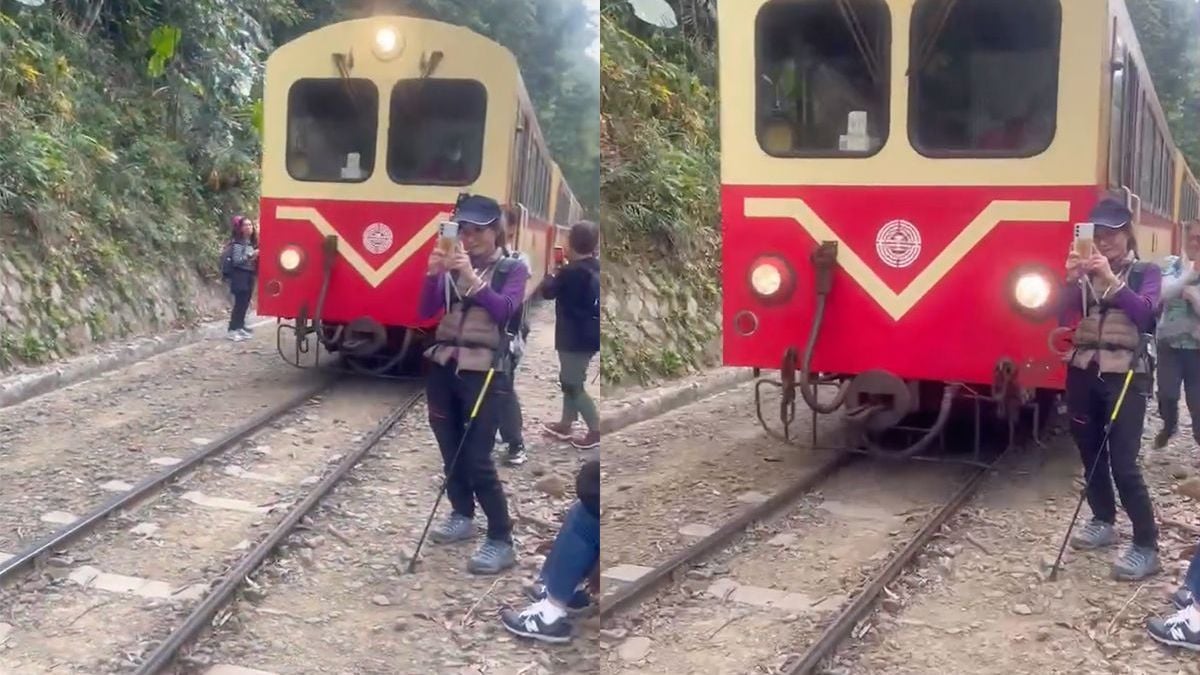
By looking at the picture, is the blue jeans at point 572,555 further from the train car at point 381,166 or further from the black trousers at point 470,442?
the train car at point 381,166

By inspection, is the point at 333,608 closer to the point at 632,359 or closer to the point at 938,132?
the point at 632,359

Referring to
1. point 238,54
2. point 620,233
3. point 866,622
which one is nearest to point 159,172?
point 238,54

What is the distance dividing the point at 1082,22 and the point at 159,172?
1.80 meters

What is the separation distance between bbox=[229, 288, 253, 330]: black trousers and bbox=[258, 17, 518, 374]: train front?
13 cm

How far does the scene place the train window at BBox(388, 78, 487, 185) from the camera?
5.13ft

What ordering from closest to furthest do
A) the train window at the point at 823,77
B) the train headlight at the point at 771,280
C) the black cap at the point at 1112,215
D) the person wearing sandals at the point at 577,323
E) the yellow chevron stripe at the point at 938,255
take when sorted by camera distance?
the person wearing sandals at the point at 577,323
the black cap at the point at 1112,215
the train window at the point at 823,77
the yellow chevron stripe at the point at 938,255
the train headlight at the point at 771,280

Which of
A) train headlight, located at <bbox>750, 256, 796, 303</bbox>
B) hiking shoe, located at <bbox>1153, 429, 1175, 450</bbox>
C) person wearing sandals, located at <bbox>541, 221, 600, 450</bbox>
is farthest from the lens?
train headlight, located at <bbox>750, 256, 796, 303</bbox>

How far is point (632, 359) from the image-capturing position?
1.83m

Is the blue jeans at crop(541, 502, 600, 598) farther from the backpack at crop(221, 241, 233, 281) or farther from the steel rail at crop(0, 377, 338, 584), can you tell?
the backpack at crop(221, 241, 233, 281)

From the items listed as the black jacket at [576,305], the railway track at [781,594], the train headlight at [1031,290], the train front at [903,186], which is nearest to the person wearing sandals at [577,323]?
the black jacket at [576,305]

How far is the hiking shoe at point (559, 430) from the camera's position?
60.4 inches

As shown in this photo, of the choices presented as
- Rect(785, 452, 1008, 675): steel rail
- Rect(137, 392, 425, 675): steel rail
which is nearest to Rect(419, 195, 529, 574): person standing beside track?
Rect(137, 392, 425, 675): steel rail

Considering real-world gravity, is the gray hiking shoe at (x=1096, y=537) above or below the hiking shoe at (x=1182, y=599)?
above

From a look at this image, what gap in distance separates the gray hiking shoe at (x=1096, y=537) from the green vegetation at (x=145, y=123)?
1074 millimetres
